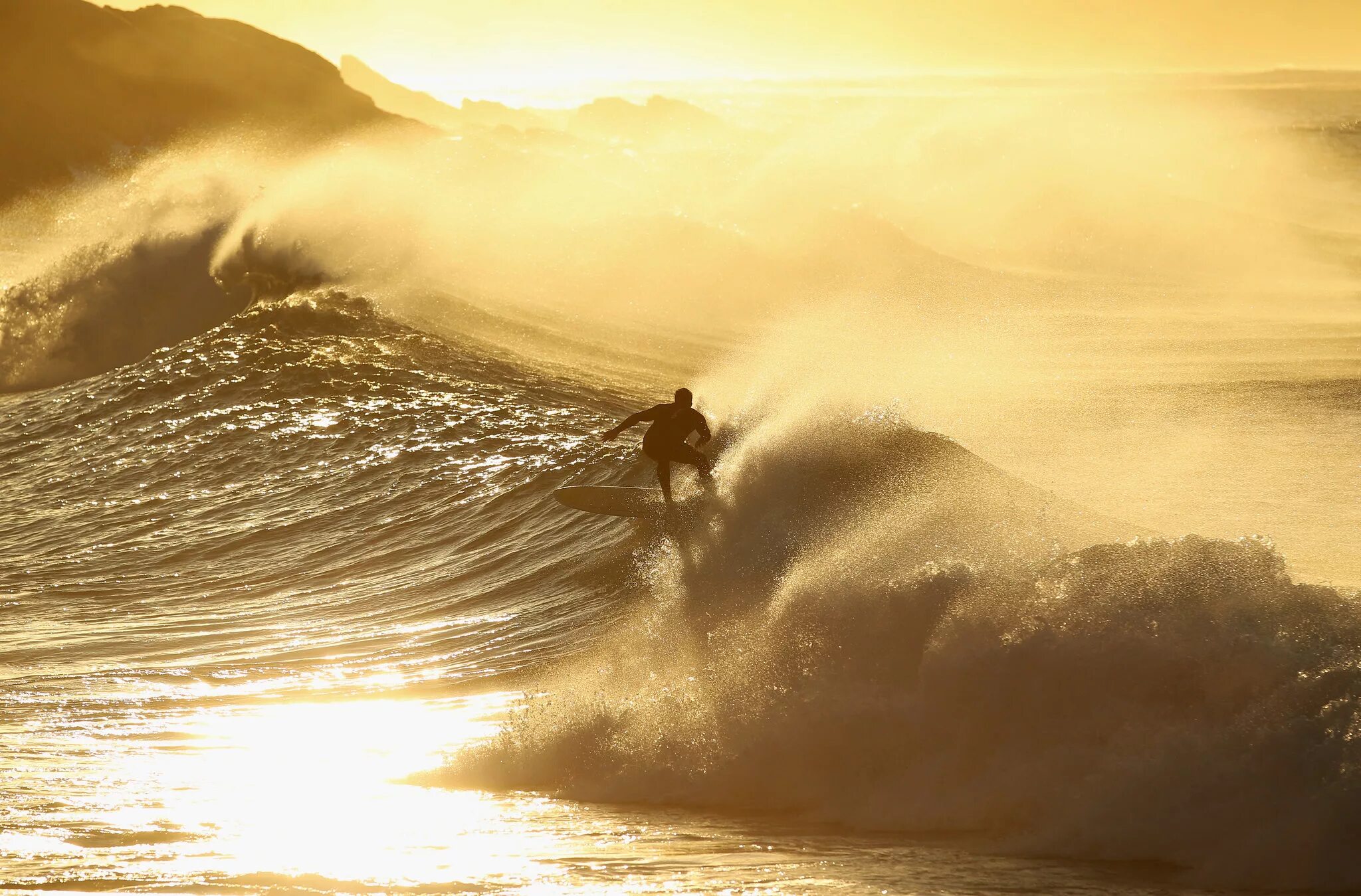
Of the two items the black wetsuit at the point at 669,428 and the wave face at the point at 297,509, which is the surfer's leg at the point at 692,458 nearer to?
the black wetsuit at the point at 669,428

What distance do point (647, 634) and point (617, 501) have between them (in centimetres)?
258

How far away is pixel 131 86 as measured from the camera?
78.5 meters

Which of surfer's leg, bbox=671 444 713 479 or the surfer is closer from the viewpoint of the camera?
the surfer

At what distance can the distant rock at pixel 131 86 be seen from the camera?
77.2 metres

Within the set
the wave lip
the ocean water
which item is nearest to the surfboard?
the ocean water

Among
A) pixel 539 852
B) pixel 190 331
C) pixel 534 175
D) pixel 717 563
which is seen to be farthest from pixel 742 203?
pixel 539 852

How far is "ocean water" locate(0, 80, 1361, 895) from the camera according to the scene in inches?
256

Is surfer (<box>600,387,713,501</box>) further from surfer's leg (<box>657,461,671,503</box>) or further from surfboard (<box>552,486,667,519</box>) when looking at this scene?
surfboard (<box>552,486,667,519</box>)

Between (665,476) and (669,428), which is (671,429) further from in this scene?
(665,476)

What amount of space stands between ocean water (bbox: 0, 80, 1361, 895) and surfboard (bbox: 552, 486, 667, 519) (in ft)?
0.85

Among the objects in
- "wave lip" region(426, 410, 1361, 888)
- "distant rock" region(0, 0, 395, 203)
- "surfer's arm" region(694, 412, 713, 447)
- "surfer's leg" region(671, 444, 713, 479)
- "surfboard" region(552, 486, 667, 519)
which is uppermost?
"distant rock" region(0, 0, 395, 203)

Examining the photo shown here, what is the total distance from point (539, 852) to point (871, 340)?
21391 millimetres

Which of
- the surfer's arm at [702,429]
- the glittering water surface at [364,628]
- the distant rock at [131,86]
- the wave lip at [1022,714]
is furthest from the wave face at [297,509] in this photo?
the distant rock at [131,86]

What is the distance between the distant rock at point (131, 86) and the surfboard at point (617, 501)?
6954 centimetres
